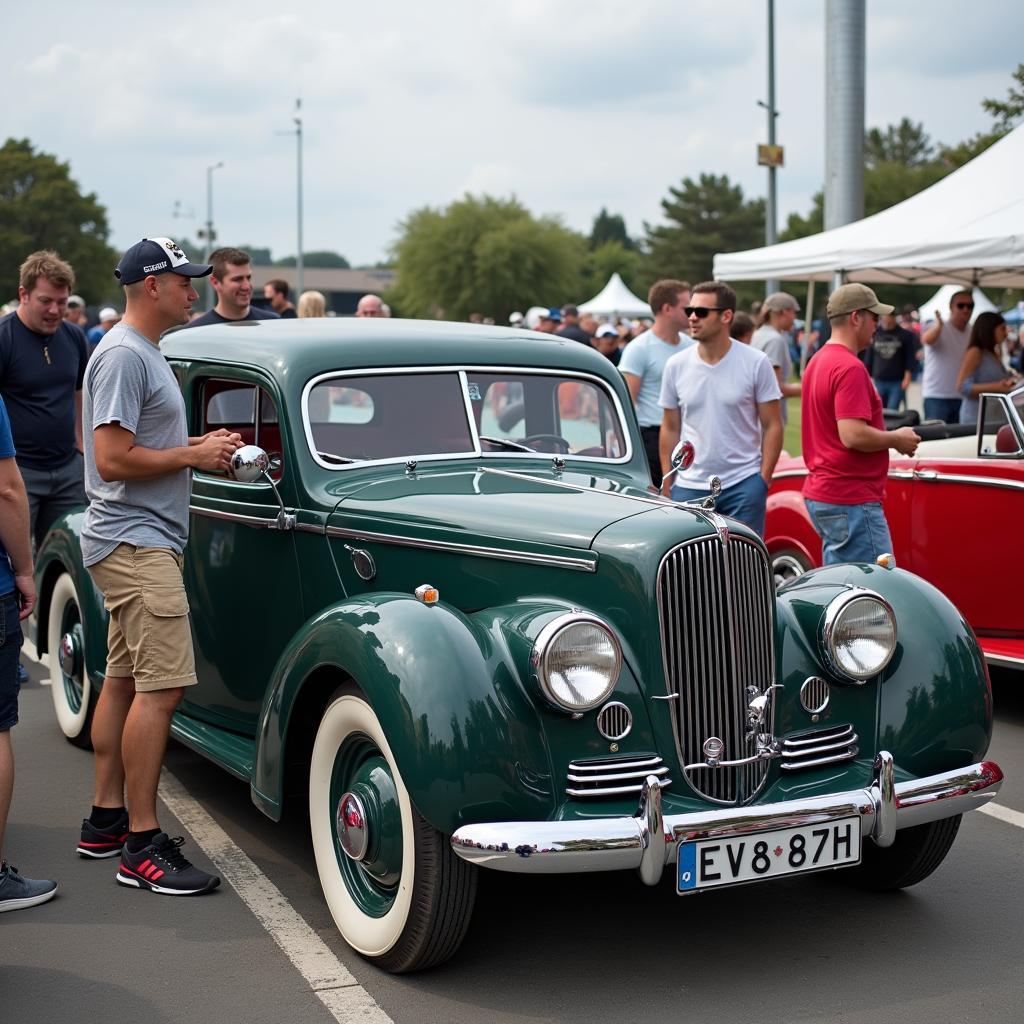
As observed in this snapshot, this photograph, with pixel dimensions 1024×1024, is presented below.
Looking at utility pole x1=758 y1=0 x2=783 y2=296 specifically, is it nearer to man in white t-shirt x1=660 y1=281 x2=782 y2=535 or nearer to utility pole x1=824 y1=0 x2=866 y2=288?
utility pole x1=824 y1=0 x2=866 y2=288

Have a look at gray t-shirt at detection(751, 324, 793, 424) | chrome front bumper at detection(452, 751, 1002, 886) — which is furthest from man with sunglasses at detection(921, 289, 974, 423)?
chrome front bumper at detection(452, 751, 1002, 886)

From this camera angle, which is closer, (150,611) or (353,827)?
(353,827)

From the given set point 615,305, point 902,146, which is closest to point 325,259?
point 902,146

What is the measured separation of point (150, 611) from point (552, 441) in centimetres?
163

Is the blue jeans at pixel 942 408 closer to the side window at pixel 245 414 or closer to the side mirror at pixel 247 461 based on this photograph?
the side window at pixel 245 414

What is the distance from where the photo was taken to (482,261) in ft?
185

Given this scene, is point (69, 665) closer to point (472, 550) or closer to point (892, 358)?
point (472, 550)

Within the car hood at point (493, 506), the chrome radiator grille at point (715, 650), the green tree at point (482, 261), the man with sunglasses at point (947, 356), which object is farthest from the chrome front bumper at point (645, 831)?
the green tree at point (482, 261)

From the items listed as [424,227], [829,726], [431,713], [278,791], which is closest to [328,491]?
[278,791]

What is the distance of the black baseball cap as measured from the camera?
4.32 meters

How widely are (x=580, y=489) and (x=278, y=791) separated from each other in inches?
52.9

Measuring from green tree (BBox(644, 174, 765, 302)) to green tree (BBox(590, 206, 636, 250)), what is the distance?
230 feet

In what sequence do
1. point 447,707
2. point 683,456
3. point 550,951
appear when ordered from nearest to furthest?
point 447,707 → point 550,951 → point 683,456

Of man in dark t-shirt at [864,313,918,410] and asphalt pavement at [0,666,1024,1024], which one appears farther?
man in dark t-shirt at [864,313,918,410]
